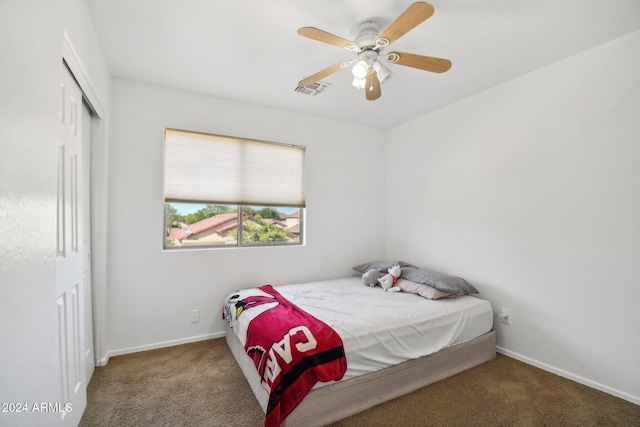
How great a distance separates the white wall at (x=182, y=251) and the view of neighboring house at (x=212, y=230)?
163mm

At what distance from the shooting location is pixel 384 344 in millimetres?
2018

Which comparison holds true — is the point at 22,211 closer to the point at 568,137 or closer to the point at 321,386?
the point at 321,386

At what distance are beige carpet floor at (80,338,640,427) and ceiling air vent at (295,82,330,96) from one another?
2.63 meters

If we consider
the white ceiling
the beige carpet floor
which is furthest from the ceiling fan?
the beige carpet floor

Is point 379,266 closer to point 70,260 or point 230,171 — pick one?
point 230,171

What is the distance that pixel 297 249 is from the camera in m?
3.42

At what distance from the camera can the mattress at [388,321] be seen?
1.96 metres

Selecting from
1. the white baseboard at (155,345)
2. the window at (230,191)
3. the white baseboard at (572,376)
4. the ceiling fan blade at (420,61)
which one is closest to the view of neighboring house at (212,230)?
the window at (230,191)

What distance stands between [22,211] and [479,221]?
331 cm

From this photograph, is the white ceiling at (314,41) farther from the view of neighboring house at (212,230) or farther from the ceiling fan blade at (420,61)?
the view of neighboring house at (212,230)

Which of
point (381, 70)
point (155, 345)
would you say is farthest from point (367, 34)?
point (155, 345)

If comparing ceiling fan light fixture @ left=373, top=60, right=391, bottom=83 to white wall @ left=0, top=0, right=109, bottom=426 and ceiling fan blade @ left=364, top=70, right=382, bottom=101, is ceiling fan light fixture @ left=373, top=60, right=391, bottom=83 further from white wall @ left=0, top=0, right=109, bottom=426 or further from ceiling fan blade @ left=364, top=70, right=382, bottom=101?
white wall @ left=0, top=0, right=109, bottom=426

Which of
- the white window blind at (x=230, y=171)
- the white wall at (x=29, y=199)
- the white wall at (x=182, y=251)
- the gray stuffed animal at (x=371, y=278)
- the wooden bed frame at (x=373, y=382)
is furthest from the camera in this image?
the gray stuffed animal at (x=371, y=278)

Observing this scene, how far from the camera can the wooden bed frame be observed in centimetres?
171
